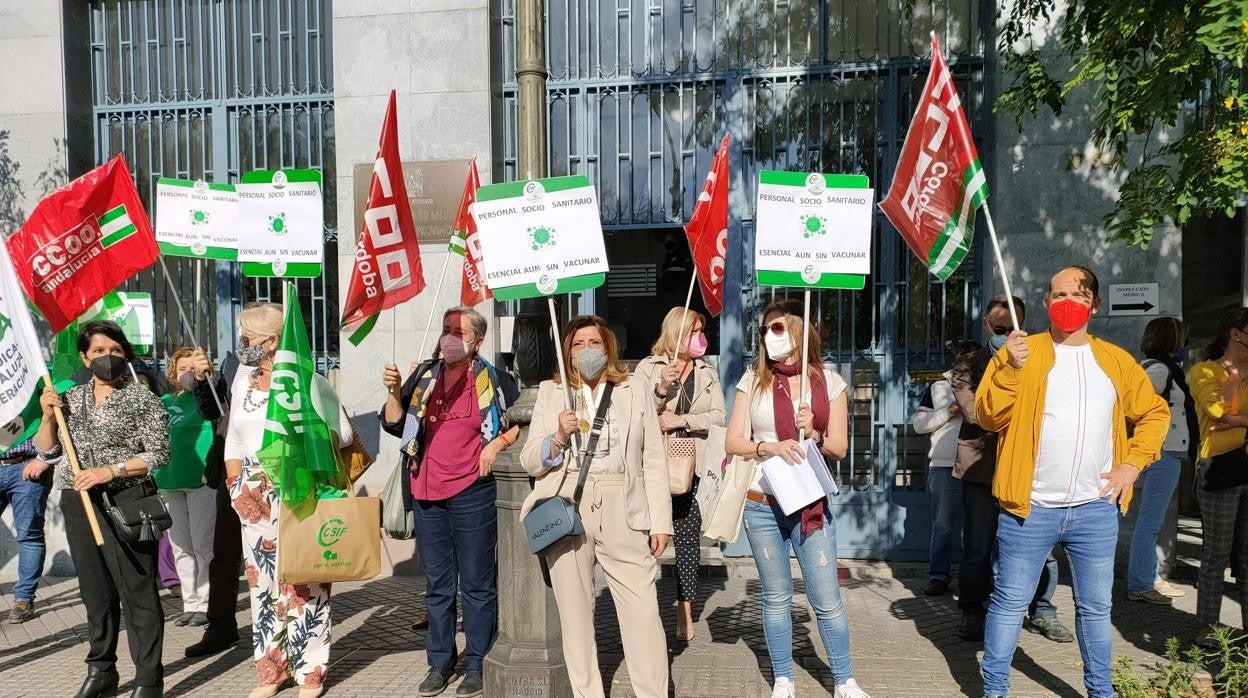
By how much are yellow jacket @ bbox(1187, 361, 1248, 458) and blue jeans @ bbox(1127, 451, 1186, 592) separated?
1.21m

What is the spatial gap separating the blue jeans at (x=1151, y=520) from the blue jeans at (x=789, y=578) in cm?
317

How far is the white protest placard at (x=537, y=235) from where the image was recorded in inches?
179

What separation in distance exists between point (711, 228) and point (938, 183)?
1.86m

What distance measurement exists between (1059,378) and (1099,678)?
1.41 m

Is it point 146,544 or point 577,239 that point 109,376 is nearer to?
point 146,544

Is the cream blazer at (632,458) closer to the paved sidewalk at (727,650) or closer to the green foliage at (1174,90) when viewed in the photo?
the paved sidewalk at (727,650)

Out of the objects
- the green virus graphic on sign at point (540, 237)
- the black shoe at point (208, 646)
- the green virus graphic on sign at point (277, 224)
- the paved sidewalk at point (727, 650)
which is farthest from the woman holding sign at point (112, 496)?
the green virus graphic on sign at point (540, 237)

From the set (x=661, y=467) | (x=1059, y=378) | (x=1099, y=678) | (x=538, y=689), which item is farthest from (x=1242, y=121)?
(x=538, y=689)

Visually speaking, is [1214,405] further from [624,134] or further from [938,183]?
[624,134]

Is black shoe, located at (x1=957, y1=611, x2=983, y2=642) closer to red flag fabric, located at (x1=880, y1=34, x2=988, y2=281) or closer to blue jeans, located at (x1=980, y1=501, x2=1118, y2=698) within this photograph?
blue jeans, located at (x1=980, y1=501, x2=1118, y2=698)

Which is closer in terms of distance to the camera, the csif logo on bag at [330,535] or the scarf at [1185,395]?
the csif logo on bag at [330,535]

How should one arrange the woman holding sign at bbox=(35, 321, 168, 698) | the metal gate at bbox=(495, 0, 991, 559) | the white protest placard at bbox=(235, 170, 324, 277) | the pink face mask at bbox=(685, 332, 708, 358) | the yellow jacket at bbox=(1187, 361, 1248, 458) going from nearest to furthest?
the woman holding sign at bbox=(35, 321, 168, 698)
the yellow jacket at bbox=(1187, 361, 1248, 458)
the white protest placard at bbox=(235, 170, 324, 277)
the pink face mask at bbox=(685, 332, 708, 358)
the metal gate at bbox=(495, 0, 991, 559)

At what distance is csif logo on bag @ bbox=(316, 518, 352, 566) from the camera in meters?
4.94

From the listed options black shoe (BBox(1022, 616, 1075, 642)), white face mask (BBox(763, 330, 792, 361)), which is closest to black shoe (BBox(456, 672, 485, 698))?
white face mask (BBox(763, 330, 792, 361))
